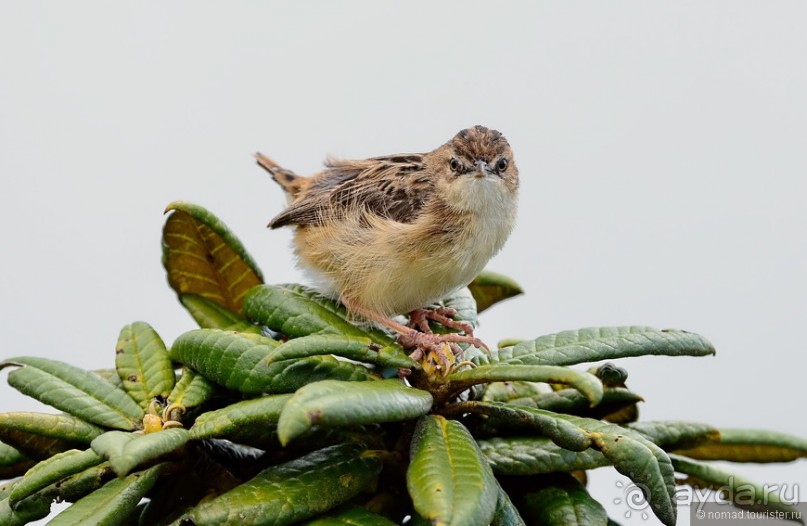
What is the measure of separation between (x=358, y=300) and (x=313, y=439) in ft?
2.12

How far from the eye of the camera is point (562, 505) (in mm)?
1635

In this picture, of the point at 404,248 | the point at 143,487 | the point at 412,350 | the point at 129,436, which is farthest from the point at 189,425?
the point at 404,248

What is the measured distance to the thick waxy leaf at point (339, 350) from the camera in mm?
1426

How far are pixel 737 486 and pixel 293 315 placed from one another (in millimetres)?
985

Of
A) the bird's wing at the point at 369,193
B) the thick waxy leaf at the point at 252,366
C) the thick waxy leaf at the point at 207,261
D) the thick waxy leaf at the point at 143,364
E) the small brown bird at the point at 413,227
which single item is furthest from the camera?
the bird's wing at the point at 369,193

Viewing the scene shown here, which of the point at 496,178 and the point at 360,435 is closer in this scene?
the point at 360,435

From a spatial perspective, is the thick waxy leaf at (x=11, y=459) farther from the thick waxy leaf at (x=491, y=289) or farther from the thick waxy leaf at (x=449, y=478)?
the thick waxy leaf at (x=491, y=289)

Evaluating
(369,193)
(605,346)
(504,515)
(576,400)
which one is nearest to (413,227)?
(369,193)

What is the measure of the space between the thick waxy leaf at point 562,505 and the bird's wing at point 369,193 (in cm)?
87

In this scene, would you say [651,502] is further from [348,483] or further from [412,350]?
[412,350]

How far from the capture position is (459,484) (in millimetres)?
1312

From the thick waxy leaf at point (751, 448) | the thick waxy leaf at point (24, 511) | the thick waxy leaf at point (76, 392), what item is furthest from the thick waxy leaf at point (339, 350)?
the thick waxy leaf at point (751, 448)

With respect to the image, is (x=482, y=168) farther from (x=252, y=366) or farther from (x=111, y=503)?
(x=111, y=503)

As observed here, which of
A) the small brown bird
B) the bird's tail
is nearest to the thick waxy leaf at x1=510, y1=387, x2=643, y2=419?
the small brown bird
